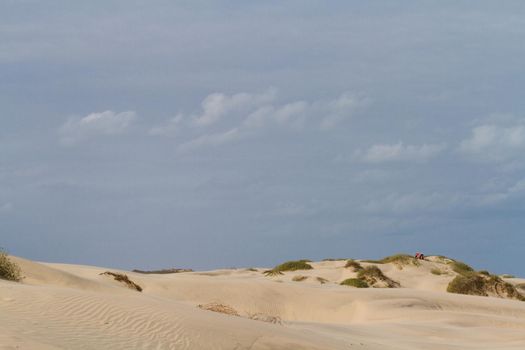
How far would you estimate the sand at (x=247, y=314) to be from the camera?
1049cm

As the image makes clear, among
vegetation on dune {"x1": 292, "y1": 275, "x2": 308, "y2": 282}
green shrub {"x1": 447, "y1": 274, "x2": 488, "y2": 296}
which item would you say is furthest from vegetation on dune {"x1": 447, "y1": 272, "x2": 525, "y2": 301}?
vegetation on dune {"x1": 292, "y1": 275, "x2": 308, "y2": 282}

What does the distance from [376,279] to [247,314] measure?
45.0ft

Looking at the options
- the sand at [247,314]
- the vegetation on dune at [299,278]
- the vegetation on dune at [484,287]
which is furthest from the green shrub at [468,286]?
the vegetation on dune at [299,278]

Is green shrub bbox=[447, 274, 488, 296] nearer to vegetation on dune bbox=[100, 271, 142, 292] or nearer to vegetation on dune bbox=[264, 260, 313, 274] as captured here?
vegetation on dune bbox=[264, 260, 313, 274]

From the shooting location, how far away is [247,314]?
2095cm

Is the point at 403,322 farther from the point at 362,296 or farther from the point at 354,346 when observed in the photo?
the point at 354,346

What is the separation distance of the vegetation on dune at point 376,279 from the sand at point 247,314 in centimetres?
139

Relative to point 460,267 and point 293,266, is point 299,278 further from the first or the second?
point 460,267

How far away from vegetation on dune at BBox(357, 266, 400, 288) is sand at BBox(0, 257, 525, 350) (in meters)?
1.39

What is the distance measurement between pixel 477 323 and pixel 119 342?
14144mm

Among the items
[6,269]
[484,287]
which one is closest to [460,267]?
[484,287]

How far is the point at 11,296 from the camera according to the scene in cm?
1157

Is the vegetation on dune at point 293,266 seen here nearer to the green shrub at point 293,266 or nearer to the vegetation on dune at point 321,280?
the green shrub at point 293,266

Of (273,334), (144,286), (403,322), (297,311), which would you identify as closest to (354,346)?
(273,334)
